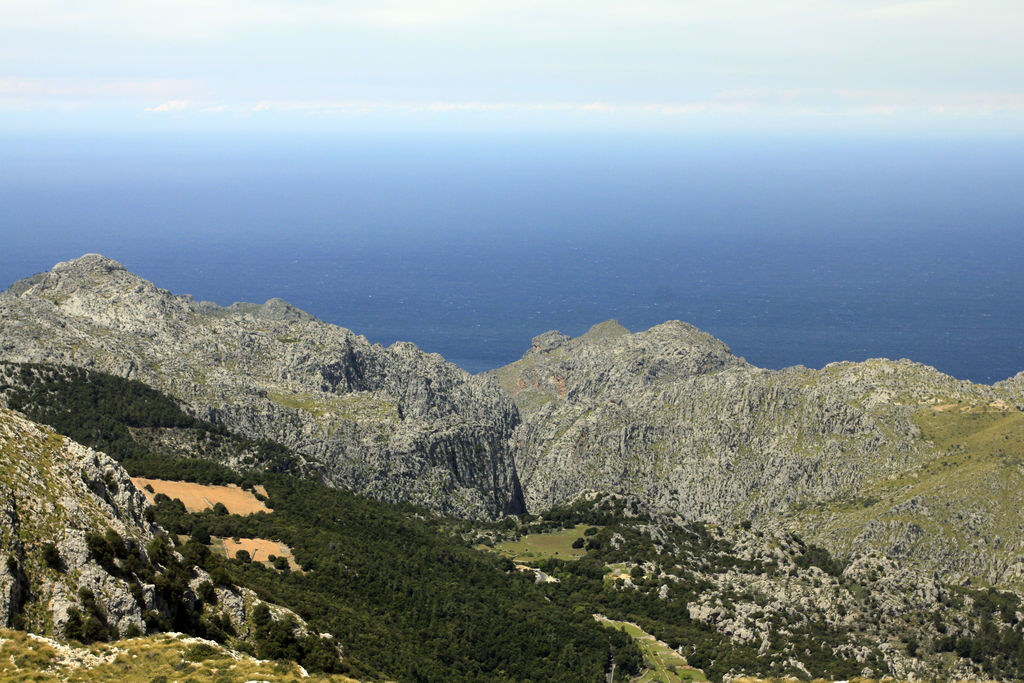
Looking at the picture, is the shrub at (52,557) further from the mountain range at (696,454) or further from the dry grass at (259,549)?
the mountain range at (696,454)

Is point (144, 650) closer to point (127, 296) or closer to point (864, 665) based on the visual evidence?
Result: point (864, 665)

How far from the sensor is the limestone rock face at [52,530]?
44719 mm

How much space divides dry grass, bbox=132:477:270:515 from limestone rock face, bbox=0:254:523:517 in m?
24.1

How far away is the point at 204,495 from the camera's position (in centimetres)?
9319

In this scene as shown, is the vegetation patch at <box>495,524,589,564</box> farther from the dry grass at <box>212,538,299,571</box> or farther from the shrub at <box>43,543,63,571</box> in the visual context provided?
the shrub at <box>43,543,63,571</box>

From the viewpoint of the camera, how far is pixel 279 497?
332ft

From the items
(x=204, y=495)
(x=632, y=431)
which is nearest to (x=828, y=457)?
(x=632, y=431)

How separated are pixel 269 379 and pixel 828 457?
97141 mm

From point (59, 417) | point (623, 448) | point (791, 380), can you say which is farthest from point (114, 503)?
point (791, 380)

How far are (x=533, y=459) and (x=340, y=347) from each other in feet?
151

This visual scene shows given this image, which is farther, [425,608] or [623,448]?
[623,448]

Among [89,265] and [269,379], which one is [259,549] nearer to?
[269,379]

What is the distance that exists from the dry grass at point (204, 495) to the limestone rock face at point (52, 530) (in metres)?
32.6

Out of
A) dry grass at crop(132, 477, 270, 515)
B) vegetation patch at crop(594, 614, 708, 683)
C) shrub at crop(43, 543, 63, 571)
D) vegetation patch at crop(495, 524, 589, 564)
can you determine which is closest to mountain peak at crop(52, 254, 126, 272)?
dry grass at crop(132, 477, 270, 515)
